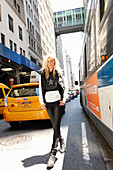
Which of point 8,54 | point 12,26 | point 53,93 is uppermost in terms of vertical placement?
point 12,26

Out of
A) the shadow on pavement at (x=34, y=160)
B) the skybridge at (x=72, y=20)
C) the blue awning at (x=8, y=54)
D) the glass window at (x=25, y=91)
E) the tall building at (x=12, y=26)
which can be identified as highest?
the skybridge at (x=72, y=20)

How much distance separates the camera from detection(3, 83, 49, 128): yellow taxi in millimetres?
5625

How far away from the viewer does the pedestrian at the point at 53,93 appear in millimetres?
3207

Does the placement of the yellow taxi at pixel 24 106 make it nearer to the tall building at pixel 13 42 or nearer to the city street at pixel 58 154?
the city street at pixel 58 154

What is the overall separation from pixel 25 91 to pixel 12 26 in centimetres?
1829

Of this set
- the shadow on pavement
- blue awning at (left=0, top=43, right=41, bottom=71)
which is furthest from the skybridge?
the shadow on pavement

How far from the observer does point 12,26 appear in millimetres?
21656

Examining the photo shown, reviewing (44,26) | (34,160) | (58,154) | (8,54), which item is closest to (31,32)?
(8,54)

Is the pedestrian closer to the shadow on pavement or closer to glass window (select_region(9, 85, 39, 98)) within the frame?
the shadow on pavement

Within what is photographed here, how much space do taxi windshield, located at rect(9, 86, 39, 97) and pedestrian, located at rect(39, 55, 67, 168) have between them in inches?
100

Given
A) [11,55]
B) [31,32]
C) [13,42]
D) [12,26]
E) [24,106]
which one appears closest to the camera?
[24,106]

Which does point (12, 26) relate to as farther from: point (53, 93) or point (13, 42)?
point (53, 93)

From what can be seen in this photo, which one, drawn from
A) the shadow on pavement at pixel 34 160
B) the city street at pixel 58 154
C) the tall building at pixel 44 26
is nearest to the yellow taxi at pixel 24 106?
the city street at pixel 58 154

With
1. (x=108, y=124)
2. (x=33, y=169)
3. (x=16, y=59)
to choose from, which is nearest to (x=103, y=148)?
(x=108, y=124)
